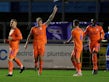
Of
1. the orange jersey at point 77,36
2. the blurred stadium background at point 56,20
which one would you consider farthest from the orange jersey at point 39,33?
the blurred stadium background at point 56,20

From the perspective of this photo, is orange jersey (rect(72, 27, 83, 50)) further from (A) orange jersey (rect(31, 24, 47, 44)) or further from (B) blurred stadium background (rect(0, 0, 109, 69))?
(B) blurred stadium background (rect(0, 0, 109, 69))

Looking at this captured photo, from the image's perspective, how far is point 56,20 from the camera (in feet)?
108

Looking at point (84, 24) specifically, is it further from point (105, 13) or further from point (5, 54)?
point (105, 13)

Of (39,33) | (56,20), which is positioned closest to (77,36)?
(39,33)

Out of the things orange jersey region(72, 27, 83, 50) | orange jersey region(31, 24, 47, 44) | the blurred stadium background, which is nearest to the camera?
Answer: orange jersey region(72, 27, 83, 50)

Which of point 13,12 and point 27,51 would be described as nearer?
point 27,51

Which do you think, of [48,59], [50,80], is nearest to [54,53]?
[48,59]

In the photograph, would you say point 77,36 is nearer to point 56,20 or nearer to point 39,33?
point 39,33

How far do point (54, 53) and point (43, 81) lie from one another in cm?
898

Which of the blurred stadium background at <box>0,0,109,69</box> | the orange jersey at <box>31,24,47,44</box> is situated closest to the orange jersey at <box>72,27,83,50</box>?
the orange jersey at <box>31,24,47,44</box>

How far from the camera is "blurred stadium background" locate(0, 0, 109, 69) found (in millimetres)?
25844

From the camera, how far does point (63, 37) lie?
2809 cm

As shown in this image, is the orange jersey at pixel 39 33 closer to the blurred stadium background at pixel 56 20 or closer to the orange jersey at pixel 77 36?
the orange jersey at pixel 77 36

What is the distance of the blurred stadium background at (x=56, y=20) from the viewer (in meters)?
25.8
